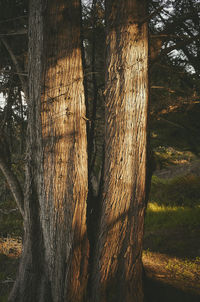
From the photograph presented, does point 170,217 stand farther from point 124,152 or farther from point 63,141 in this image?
point 63,141

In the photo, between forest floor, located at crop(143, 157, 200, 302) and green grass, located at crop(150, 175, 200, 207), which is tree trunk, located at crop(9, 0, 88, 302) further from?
green grass, located at crop(150, 175, 200, 207)

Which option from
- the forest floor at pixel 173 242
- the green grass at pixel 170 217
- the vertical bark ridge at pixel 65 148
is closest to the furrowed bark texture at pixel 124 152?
the vertical bark ridge at pixel 65 148

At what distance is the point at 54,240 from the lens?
100 inches

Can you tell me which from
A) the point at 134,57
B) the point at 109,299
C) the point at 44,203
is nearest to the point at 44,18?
the point at 134,57

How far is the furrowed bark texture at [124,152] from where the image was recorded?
2.43 m

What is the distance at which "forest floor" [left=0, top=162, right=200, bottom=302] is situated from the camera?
114 inches

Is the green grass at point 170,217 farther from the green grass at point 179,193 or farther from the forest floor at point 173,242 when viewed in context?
the green grass at point 179,193

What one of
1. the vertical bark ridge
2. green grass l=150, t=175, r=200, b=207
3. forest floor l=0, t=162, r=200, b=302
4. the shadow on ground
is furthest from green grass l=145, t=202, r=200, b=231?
the vertical bark ridge

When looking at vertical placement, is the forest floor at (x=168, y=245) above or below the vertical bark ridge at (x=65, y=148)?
below

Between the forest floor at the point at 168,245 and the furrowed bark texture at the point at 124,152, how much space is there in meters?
0.60

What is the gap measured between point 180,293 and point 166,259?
3.81 ft

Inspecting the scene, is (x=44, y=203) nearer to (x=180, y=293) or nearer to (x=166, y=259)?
(x=180, y=293)

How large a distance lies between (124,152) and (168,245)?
2.87 meters

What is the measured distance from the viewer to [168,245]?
449 centimetres
